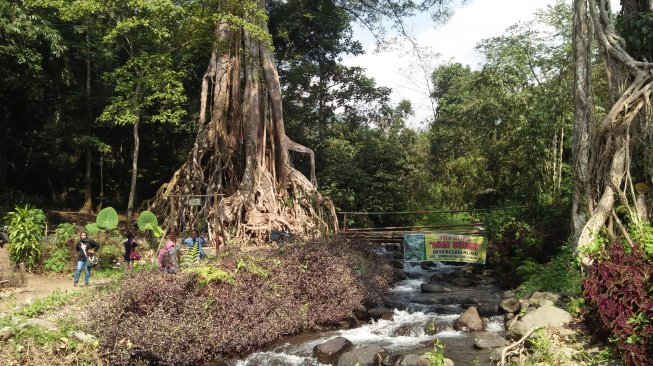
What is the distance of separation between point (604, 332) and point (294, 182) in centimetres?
1091

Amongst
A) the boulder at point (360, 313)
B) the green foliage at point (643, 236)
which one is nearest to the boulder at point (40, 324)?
the boulder at point (360, 313)

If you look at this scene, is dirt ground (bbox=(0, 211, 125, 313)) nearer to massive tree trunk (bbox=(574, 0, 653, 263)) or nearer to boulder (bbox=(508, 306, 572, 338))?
boulder (bbox=(508, 306, 572, 338))

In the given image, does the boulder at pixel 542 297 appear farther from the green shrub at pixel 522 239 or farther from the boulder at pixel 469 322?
the green shrub at pixel 522 239

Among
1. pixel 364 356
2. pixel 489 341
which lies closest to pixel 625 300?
pixel 489 341

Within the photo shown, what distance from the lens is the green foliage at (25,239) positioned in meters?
11.8

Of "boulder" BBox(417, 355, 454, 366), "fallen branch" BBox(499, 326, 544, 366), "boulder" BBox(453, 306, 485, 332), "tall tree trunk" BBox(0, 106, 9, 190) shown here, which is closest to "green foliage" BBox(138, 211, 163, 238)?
"boulder" BBox(453, 306, 485, 332)

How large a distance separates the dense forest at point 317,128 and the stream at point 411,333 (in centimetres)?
170

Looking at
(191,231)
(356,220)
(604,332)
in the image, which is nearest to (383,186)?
(356,220)

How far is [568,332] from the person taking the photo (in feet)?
25.1

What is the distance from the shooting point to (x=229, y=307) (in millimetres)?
8812

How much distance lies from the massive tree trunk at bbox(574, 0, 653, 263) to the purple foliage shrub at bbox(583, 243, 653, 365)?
115 cm

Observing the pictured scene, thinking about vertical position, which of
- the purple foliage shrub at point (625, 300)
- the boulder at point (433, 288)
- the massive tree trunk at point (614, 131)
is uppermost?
the massive tree trunk at point (614, 131)

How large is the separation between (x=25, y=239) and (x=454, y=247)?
397 inches

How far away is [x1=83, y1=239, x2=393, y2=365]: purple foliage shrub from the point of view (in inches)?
308
